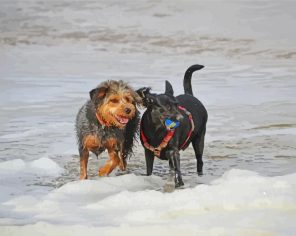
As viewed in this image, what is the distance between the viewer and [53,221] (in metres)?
5.29

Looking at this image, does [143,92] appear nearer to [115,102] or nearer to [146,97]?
[146,97]

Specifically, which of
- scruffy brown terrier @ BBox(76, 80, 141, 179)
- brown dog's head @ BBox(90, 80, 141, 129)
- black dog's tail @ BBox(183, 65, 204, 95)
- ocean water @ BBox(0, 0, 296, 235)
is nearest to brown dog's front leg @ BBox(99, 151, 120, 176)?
scruffy brown terrier @ BBox(76, 80, 141, 179)

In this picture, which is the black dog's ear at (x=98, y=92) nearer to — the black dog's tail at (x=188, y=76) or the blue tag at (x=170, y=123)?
the blue tag at (x=170, y=123)

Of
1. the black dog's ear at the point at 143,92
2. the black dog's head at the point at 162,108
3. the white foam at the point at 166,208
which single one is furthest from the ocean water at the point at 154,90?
the black dog's ear at the point at 143,92

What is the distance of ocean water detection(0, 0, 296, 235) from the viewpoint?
5.45m

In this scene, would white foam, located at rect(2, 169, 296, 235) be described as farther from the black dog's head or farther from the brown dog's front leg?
the black dog's head

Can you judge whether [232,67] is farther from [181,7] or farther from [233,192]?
[233,192]

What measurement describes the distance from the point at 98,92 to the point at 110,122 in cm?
30

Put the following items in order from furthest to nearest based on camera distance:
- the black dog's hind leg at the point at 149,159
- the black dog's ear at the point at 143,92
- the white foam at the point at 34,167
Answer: the white foam at the point at 34,167
the black dog's hind leg at the point at 149,159
the black dog's ear at the point at 143,92

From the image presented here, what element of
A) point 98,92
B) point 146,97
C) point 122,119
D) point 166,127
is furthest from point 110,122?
point 166,127

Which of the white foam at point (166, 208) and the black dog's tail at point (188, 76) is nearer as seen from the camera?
the white foam at point (166, 208)

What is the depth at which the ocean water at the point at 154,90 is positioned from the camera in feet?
17.9

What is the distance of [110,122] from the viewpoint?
6.68m

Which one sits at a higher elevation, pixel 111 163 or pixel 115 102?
pixel 115 102
